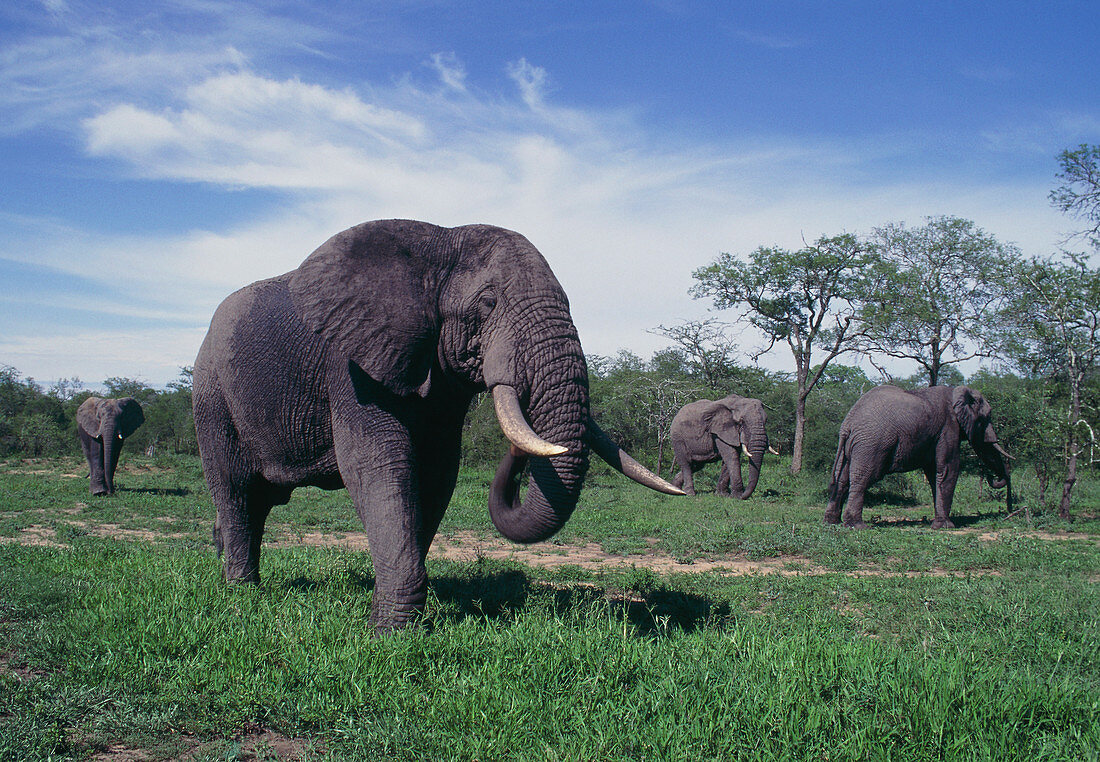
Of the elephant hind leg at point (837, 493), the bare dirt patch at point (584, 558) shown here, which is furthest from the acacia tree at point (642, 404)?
the bare dirt patch at point (584, 558)

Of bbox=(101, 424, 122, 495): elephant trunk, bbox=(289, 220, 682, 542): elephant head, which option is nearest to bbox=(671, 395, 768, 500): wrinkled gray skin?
bbox=(101, 424, 122, 495): elephant trunk

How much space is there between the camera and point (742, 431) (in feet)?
60.6

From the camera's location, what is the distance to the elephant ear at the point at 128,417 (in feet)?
57.8

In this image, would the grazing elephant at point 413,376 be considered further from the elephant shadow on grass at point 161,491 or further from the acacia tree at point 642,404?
the acacia tree at point 642,404

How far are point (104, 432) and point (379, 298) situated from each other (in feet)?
46.8

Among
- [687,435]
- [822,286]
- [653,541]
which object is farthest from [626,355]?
[653,541]

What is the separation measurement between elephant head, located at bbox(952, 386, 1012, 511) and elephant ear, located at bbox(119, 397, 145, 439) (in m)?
16.8

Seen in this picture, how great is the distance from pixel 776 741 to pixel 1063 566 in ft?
21.8

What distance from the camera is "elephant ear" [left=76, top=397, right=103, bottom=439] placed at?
16938mm

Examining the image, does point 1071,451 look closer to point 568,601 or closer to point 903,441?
point 903,441

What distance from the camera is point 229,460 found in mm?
5855

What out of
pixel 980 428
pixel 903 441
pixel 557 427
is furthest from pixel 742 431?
pixel 557 427

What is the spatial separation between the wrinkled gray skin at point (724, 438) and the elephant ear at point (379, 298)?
14.2 meters

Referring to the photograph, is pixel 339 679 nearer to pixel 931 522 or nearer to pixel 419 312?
pixel 419 312
